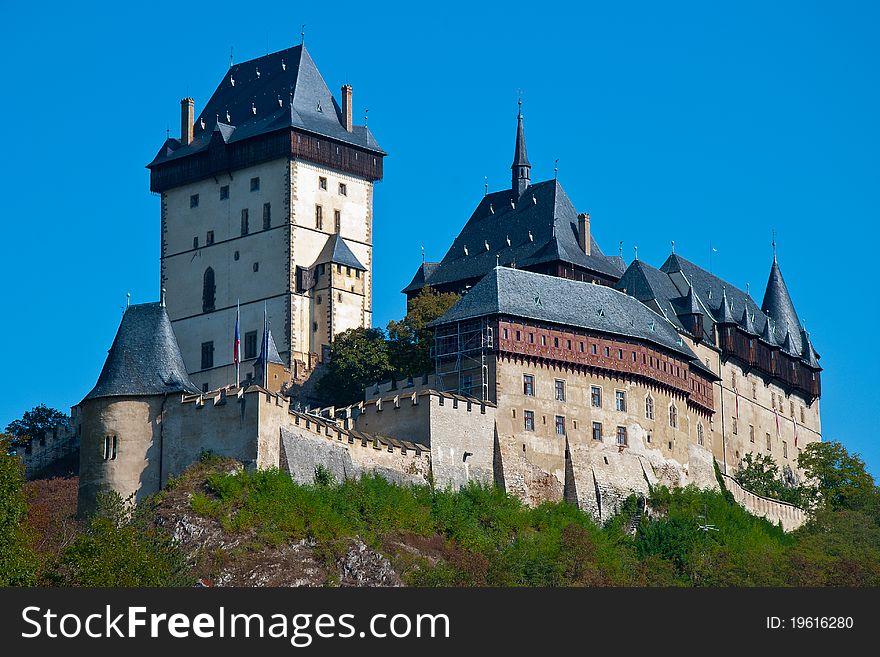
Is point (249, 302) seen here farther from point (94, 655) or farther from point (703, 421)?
point (94, 655)

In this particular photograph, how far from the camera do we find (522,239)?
114250 millimetres

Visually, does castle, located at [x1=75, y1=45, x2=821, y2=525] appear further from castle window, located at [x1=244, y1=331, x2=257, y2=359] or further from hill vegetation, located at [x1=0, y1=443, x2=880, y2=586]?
hill vegetation, located at [x1=0, y1=443, x2=880, y2=586]

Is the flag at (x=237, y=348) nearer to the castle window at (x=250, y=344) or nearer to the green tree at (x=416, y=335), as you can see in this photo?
the castle window at (x=250, y=344)

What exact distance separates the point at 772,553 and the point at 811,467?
19.0 meters

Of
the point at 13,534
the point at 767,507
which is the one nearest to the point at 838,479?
the point at 767,507

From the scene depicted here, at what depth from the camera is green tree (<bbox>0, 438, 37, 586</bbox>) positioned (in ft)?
234

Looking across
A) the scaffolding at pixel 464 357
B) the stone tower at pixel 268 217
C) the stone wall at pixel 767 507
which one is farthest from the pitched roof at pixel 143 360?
the stone wall at pixel 767 507

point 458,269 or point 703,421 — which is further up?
point 458,269

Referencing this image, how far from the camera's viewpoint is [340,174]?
11631 centimetres

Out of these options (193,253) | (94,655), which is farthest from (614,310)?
(94,655)

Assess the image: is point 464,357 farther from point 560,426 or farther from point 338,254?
point 338,254

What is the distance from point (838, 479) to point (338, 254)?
83.7 ft

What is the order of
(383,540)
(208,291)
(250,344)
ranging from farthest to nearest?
1. (208,291)
2. (250,344)
3. (383,540)

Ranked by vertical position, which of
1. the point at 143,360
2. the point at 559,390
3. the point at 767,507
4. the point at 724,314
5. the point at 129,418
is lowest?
the point at 767,507
